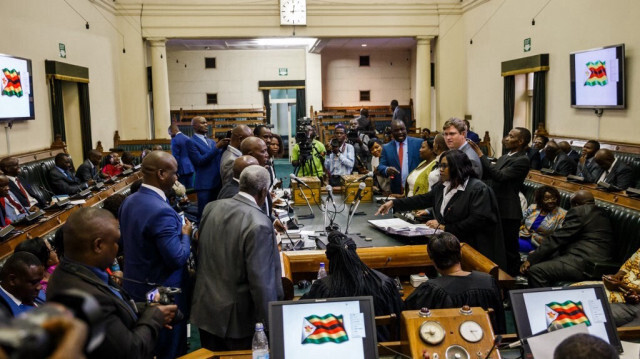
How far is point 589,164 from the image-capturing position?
6.63 meters

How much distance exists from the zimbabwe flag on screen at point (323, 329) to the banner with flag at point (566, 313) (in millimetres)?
768

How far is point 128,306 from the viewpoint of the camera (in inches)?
70.9

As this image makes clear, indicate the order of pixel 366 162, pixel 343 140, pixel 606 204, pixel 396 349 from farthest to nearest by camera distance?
pixel 366 162
pixel 343 140
pixel 606 204
pixel 396 349

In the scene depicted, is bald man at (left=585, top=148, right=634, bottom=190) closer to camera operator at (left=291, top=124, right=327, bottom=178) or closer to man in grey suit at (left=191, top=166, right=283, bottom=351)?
camera operator at (left=291, top=124, right=327, bottom=178)

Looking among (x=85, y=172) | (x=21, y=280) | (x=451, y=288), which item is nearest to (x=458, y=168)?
(x=451, y=288)

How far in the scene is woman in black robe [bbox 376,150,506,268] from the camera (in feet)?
11.3

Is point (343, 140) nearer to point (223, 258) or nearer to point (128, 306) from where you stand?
point (223, 258)

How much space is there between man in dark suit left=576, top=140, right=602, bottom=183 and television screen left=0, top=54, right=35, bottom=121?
292 inches

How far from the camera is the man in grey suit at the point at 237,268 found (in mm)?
2422

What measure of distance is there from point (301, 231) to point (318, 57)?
13.7 meters

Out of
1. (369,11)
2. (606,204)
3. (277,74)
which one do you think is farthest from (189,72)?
(606,204)

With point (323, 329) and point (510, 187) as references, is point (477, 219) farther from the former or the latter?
point (323, 329)


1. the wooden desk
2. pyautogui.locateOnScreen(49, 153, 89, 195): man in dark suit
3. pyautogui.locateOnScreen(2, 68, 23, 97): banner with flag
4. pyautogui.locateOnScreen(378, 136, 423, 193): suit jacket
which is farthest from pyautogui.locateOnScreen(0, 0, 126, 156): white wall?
pyautogui.locateOnScreen(378, 136, 423, 193): suit jacket

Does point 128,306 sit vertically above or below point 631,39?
below
